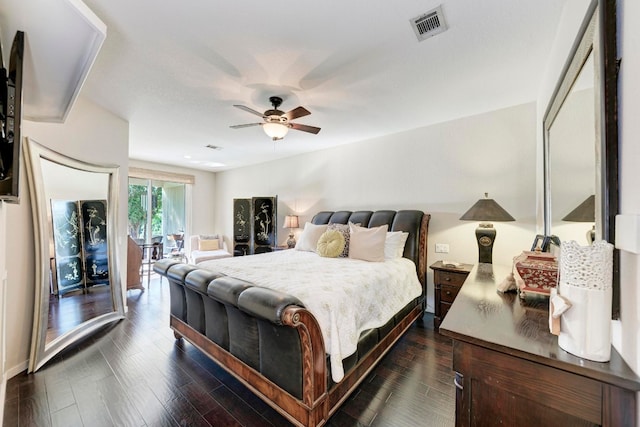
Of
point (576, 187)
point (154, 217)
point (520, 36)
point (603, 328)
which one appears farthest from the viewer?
point (154, 217)

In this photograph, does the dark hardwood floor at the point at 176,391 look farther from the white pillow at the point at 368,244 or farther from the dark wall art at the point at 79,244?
the white pillow at the point at 368,244

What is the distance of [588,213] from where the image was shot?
1.06 meters

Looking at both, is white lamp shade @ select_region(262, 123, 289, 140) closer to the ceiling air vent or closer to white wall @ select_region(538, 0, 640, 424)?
the ceiling air vent

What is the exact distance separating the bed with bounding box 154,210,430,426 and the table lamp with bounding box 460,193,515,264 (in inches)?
32.7

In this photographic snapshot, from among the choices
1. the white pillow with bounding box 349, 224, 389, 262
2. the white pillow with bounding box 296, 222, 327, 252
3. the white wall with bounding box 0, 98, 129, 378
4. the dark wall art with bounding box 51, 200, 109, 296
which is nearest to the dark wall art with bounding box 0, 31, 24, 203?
the white wall with bounding box 0, 98, 129, 378

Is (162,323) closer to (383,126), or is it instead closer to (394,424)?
(394,424)

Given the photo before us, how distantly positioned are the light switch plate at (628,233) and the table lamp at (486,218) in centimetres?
194

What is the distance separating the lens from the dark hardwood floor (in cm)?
169

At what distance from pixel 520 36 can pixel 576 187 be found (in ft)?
4.16

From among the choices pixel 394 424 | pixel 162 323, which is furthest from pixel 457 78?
pixel 162 323

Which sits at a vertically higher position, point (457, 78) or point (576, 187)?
point (457, 78)

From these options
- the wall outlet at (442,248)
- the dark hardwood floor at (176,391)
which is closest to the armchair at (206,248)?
the dark hardwood floor at (176,391)

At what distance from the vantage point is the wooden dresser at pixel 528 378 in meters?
0.71

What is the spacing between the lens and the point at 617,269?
803 mm
